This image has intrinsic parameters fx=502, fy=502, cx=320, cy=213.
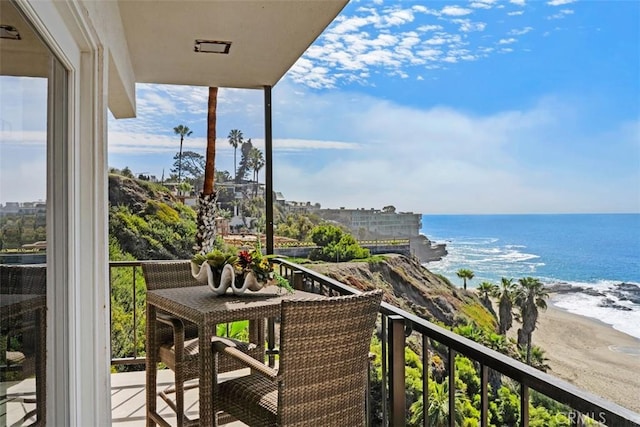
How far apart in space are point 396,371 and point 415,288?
11043 millimetres

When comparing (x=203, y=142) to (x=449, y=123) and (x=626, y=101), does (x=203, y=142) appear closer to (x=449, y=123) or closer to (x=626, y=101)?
(x=449, y=123)

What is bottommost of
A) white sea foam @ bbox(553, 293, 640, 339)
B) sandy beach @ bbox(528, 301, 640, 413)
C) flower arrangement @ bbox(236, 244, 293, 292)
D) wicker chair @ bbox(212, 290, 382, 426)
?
sandy beach @ bbox(528, 301, 640, 413)

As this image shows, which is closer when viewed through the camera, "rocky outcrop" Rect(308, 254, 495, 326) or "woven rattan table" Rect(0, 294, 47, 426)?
"woven rattan table" Rect(0, 294, 47, 426)

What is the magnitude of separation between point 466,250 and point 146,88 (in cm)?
1122

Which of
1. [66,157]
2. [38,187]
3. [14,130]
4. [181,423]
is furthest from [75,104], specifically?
[181,423]

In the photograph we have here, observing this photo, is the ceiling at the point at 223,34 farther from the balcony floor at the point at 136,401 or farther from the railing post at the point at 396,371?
the balcony floor at the point at 136,401

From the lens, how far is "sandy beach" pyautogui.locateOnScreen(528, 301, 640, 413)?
13.1 meters

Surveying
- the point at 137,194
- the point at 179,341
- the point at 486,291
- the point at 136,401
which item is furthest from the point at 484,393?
the point at 486,291

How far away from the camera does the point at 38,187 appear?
1192 millimetres

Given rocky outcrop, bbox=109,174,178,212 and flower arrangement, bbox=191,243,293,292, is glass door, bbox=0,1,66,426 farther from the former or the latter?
rocky outcrop, bbox=109,174,178,212

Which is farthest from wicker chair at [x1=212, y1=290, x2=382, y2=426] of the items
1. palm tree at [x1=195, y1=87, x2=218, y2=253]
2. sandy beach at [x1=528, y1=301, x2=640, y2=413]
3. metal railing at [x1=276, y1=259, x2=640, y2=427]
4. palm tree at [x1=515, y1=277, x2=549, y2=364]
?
palm tree at [x1=515, y1=277, x2=549, y2=364]

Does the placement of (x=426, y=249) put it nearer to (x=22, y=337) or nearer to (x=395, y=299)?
(x=395, y=299)

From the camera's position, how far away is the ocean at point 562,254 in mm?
13953

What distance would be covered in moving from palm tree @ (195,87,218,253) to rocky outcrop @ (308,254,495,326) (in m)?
5.08
